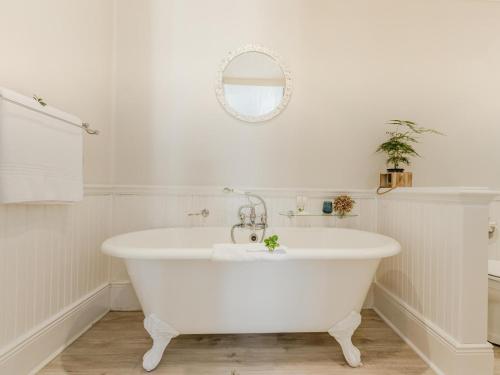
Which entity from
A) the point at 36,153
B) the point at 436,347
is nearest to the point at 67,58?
the point at 36,153

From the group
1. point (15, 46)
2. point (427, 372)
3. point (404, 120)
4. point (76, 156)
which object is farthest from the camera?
point (404, 120)

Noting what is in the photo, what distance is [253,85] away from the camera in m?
2.13

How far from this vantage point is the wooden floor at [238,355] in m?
1.35

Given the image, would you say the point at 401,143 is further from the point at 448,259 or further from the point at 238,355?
the point at 238,355

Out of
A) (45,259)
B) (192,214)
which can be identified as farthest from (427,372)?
(45,259)

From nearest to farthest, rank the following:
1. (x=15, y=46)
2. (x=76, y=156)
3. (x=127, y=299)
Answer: (x=15, y=46)
(x=76, y=156)
(x=127, y=299)

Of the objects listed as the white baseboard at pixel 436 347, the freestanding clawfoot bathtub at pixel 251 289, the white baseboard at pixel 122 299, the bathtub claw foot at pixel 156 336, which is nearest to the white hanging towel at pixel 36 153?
the freestanding clawfoot bathtub at pixel 251 289

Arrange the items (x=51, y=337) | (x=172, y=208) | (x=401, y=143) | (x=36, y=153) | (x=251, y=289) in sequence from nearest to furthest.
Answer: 1. (x=36, y=153)
2. (x=251, y=289)
3. (x=51, y=337)
4. (x=401, y=143)
5. (x=172, y=208)

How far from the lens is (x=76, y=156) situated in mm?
1494

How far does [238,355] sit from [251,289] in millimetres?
426

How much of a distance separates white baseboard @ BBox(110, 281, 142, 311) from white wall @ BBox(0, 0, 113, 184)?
0.79m

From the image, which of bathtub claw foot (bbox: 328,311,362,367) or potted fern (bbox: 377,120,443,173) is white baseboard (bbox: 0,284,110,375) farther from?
potted fern (bbox: 377,120,443,173)

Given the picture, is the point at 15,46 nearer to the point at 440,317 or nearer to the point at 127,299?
the point at 127,299

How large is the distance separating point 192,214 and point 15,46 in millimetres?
1330
